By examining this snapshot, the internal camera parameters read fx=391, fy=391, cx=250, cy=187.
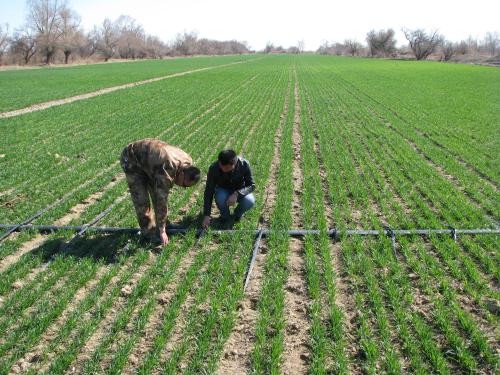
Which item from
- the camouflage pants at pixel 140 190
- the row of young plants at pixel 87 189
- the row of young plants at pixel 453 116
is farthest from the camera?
the row of young plants at pixel 453 116

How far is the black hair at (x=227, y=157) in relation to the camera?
577 cm

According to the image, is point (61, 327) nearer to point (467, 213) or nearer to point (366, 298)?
point (366, 298)

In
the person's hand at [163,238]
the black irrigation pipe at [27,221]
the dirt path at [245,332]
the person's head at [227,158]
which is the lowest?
the dirt path at [245,332]

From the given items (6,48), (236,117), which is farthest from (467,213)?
(6,48)

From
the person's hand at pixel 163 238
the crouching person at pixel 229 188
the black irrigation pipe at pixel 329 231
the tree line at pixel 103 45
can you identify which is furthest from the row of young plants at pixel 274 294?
the tree line at pixel 103 45

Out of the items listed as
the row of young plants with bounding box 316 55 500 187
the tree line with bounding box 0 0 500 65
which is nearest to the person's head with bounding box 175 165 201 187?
the row of young plants with bounding box 316 55 500 187

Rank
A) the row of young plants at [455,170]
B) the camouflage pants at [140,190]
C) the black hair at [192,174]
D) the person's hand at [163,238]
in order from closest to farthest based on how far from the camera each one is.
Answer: the black hair at [192,174]
the camouflage pants at [140,190]
the person's hand at [163,238]
the row of young plants at [455,170]

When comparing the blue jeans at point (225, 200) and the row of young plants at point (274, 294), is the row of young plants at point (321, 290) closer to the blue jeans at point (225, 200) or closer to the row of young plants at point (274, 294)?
the row of young plants at point (274, 294)

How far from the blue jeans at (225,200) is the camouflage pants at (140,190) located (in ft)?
4.03

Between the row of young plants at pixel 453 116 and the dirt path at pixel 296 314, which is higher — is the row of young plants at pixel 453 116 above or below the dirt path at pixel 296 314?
above

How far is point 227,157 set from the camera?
19.0 feet

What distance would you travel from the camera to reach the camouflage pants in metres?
5.91

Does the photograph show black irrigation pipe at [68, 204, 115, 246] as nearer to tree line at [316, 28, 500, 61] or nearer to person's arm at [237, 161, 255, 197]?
person's arm at [237, 161, 255, 197]

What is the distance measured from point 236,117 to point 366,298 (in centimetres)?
1431
